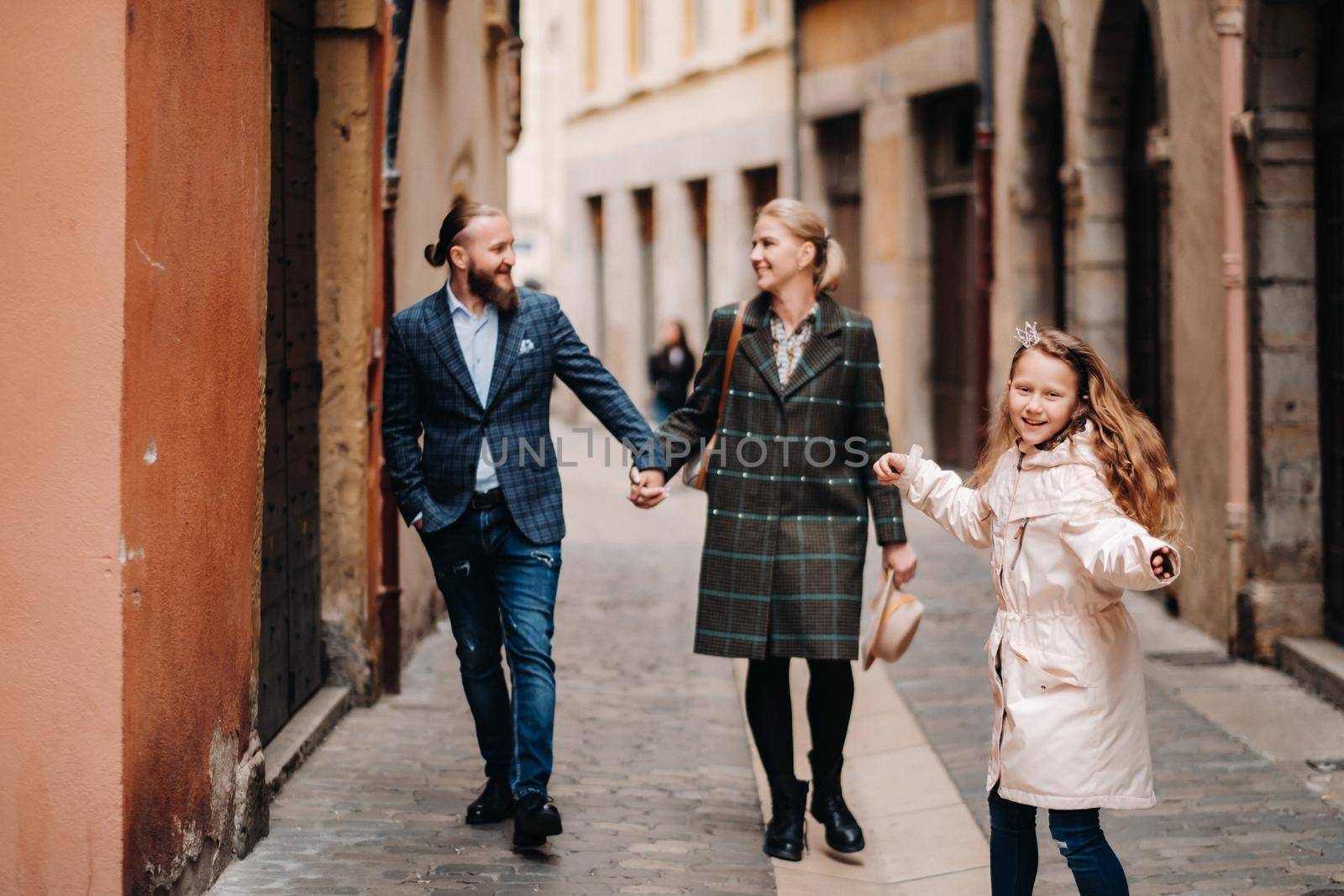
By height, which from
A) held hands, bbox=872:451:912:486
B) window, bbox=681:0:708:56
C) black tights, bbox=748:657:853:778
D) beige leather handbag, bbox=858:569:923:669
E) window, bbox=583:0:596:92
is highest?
window, bbox=583:0:596:92

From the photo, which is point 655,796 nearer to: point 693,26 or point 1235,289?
point 1235,289

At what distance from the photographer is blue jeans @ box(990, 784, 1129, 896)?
4.20m

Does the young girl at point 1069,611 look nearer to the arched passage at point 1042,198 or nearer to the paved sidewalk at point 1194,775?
the paved sidewalk at point 1194,775

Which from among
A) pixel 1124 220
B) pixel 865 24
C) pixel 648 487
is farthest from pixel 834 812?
pixel 865 24

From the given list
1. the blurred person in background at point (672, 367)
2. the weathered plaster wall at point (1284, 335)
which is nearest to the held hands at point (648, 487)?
the weathered plaster wall at point (1284, 335)

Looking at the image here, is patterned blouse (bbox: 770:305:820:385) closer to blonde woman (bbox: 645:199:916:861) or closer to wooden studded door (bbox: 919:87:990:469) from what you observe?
blonde woman (bbox: 645:199:916:861)

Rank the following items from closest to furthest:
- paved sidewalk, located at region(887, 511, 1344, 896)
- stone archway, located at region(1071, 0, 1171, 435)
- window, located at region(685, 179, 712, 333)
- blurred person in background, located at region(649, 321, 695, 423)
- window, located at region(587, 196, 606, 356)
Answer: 1. paved sidewalk, located at region(887, 511, 1344, 896)
2. stone archway, located at region(1071, 0, 1171, 435)
3. blurred person in background, located at region(649, 321, 695, 423)
4. window, located at region(685, 179, 712, 333)
5. window, located at region(587, 196, 606, 356)

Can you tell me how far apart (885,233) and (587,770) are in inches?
487

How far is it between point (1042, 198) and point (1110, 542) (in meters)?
10.4

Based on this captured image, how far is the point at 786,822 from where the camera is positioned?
5469 millimetres

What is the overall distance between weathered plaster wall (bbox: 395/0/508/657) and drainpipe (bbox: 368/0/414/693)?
405 millimetres

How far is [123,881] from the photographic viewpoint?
4309 mm

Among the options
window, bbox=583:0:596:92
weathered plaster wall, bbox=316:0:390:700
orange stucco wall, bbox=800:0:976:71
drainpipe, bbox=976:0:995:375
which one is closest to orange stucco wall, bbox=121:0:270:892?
weathered plaster wall, bbox=316:0:390:700

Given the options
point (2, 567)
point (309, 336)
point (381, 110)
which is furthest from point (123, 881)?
point (381, 110)
